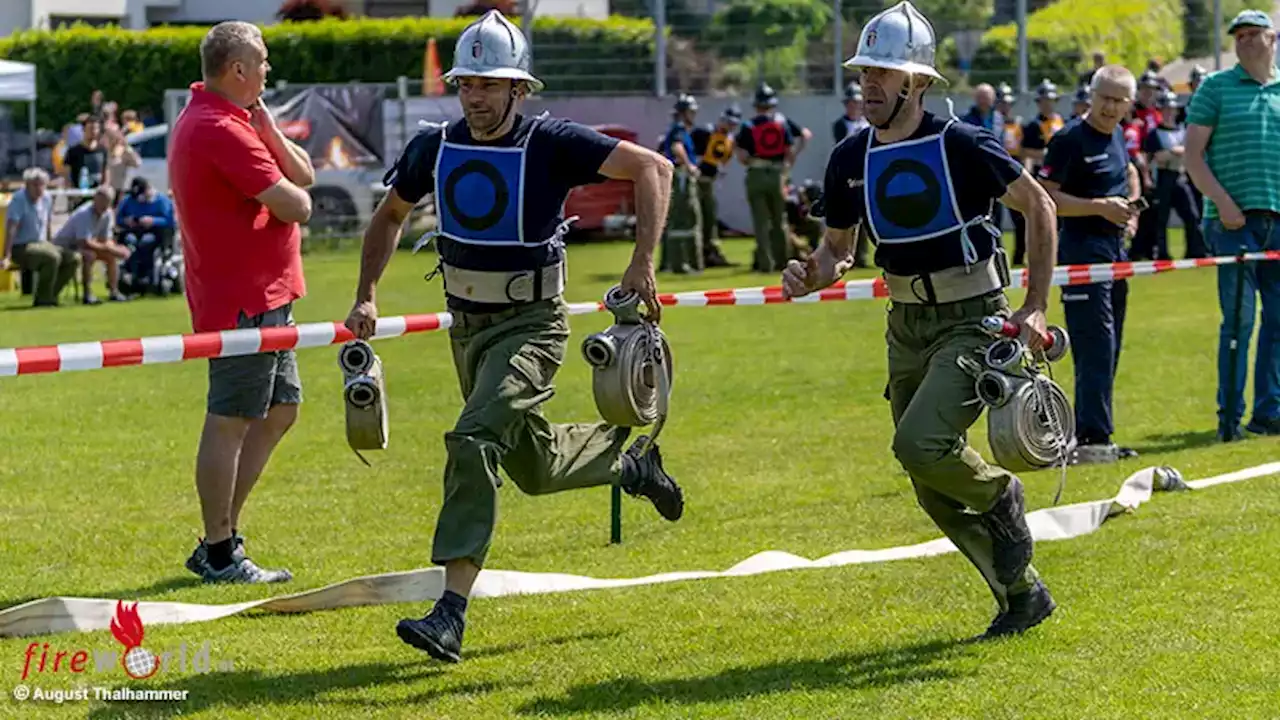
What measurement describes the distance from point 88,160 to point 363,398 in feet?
86.7

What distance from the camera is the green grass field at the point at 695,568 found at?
639 centimetres

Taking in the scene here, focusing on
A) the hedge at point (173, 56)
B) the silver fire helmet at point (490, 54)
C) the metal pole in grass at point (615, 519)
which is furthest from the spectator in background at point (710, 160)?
the silver fire helmet at point (490, 54)

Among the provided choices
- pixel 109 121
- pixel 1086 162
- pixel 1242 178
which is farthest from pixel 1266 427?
pixel 109 121

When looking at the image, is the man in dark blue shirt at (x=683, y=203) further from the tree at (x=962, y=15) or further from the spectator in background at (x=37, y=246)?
the tree at (x=962, y=15)

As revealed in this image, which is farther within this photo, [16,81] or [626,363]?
[16,81]

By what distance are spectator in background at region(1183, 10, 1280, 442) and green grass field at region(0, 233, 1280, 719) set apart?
41cm

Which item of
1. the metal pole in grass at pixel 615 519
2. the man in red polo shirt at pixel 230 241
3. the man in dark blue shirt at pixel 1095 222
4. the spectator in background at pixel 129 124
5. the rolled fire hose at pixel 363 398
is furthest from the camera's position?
the spectator in background at pixel 129 124

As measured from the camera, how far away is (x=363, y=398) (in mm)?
7359

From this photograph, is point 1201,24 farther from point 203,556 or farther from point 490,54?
point 490,54

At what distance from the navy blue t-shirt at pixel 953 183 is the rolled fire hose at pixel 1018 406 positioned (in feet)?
0.96

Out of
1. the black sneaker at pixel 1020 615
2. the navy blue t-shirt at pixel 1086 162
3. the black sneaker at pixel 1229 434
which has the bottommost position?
the black sneaker at pixel 1229 434

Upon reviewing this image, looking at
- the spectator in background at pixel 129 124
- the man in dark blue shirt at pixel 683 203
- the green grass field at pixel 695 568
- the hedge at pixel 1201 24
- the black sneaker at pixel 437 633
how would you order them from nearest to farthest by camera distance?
the green grass field at pixel 695 568
the black sneaker at pixel 437 633
the man in dark blue shirt at pixel 683 203
the hedge at pixel 1201 24
the spectator in background at pixel 129 124

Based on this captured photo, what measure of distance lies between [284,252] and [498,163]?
178 cm

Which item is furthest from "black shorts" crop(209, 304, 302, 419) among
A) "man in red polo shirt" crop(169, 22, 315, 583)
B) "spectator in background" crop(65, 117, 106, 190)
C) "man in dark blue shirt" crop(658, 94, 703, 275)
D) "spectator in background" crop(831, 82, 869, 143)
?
"spectator in background" crop(65, 117, 106, 190)
